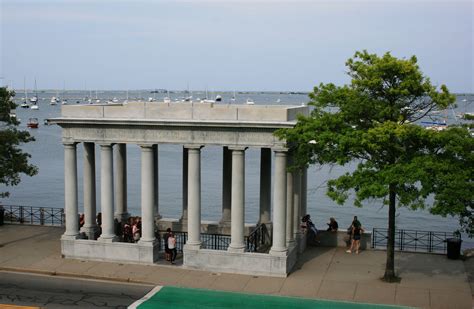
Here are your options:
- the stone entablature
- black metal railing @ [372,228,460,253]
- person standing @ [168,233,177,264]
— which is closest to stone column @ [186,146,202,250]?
person standing @ [168,233,177,264]

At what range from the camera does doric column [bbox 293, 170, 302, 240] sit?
27094mm

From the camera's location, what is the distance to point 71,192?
2720 centimetres

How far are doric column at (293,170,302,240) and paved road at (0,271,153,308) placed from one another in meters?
7.55

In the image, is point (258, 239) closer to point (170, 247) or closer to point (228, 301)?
point (170, 247)

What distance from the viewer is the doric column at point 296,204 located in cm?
2709

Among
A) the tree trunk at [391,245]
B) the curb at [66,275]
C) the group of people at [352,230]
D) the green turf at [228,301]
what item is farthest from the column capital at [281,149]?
the curb at [66,275]

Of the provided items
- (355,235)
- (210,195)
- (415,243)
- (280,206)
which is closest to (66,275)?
(280,206)

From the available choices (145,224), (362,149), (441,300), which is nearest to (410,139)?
(362,149)

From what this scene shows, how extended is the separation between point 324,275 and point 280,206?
3362mm

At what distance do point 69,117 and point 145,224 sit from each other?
19.3 feet

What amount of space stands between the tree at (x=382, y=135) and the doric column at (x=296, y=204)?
3.19m

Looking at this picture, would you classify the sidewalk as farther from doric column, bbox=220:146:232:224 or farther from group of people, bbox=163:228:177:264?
doric column, bbox=220:146:232:224

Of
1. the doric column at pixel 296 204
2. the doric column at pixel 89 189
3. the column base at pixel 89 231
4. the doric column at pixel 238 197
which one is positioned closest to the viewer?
the doric column at pixel 238 197

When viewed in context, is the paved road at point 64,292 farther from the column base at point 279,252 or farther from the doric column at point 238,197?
the column base at point 279,252
